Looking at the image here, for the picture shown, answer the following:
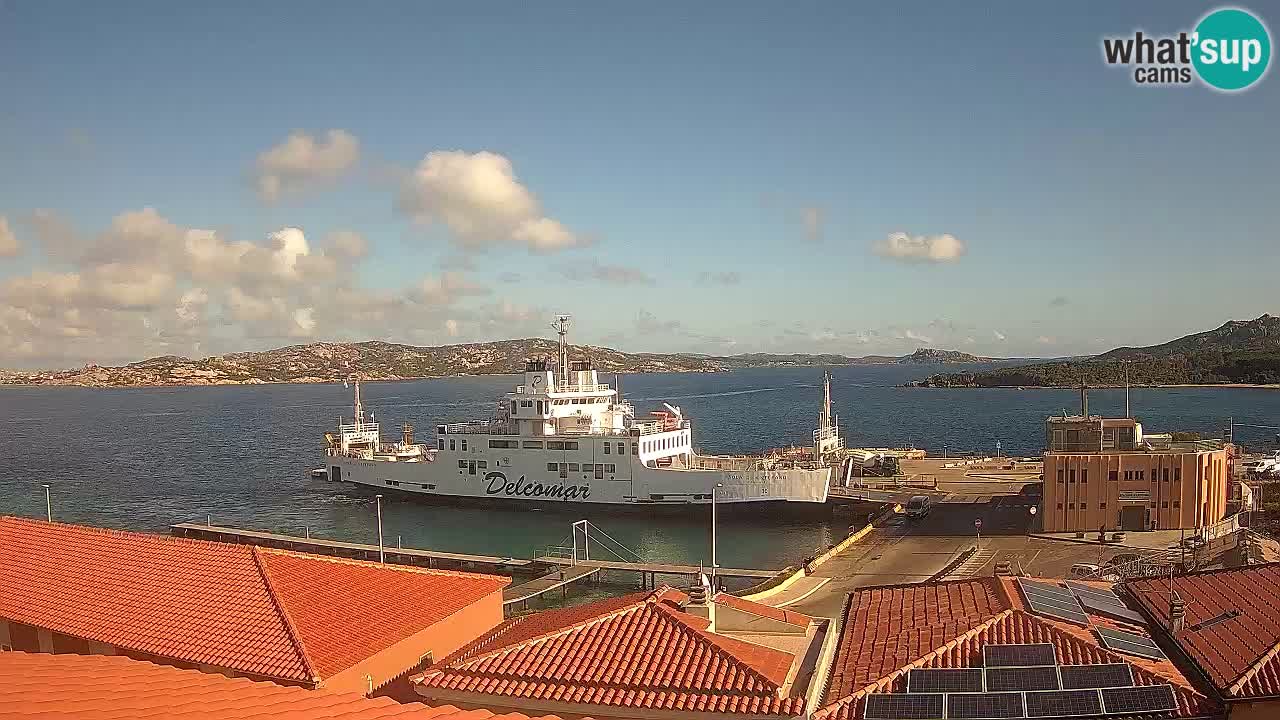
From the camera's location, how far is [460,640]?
1436 centimetres

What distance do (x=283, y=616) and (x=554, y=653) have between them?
161 inches

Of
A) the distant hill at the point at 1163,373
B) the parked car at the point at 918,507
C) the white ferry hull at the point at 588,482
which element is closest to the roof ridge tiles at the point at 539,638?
the white ferry hull at the point at 588,482

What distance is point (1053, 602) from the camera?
12422 mm

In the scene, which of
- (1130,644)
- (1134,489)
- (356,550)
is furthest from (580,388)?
(1130,644)

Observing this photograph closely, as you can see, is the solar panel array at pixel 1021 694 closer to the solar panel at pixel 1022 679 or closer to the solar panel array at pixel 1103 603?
the solar panel at pixel 1022 679

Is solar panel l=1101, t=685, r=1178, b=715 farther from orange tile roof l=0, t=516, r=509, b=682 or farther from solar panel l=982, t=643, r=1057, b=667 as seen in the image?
orange tile roof l=0, t=516, r=509, b=682

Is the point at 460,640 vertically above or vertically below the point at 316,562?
below

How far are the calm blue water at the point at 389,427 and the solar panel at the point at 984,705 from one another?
2586 cm

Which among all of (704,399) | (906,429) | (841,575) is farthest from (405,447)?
(704,399)

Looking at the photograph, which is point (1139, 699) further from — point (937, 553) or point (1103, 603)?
point (937, 553)

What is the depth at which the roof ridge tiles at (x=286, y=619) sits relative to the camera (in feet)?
36.6

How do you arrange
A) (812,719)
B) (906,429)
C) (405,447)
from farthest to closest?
(906,429) < (405,447) < (812,719)

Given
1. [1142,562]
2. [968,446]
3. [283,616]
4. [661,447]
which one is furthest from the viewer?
[968,446]

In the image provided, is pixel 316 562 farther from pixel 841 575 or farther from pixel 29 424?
pixel 29 424
